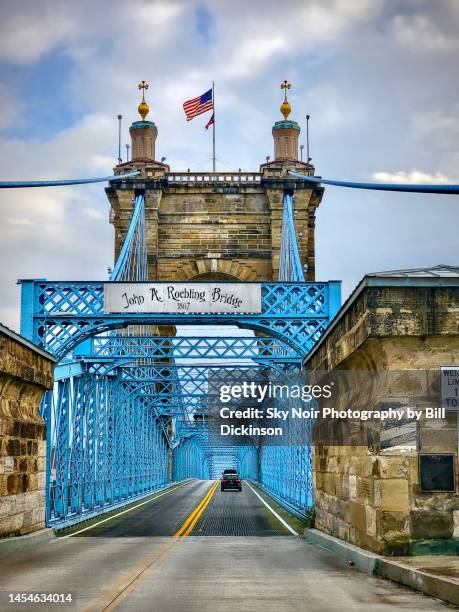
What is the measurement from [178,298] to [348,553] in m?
11.7

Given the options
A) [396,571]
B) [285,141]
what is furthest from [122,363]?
[396,571]

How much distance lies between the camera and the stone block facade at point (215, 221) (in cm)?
4628

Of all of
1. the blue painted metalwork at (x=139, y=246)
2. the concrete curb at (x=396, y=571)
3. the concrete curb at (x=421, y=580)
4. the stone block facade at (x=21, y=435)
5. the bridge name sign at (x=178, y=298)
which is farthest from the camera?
the blue painted metalwork at (x=139, y=246)

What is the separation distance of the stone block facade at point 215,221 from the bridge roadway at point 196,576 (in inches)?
961

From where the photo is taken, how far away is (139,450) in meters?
52.1

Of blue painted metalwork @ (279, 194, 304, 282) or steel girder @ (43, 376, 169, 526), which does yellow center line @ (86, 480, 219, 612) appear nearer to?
steel girder @ (43, 376, 169, 526)

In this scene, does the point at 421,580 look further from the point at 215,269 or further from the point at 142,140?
the point at 142,140

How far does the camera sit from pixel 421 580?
10141mm

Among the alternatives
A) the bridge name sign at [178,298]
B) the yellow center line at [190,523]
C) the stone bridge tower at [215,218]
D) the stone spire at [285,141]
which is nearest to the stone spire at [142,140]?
the stone bridge tower at [215,218]

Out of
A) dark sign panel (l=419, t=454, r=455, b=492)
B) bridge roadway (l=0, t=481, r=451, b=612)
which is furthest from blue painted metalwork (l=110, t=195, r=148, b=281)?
dark sign panel (l=419, t=454, r=455, b=492)

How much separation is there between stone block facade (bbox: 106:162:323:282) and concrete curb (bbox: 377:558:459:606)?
113 feet

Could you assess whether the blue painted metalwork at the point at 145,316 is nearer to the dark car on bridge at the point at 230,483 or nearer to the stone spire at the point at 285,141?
the stone spire at the point at 285,141

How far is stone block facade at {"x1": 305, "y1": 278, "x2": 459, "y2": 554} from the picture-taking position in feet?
39.4

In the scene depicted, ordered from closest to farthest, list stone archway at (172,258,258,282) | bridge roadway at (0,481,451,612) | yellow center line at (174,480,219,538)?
bridge roadway at (0,481,451,612) → yellow center line at (174,480,219,538) → stone archway at (172,258,258,282)
